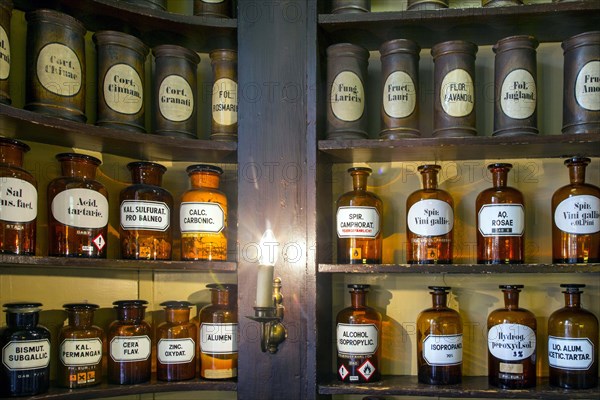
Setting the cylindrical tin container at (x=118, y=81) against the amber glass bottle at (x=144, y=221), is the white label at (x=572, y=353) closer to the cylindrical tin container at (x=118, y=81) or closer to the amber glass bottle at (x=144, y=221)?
the amber glass bottle at (x=144, y=221)

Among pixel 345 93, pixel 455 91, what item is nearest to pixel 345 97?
pixel 345 93

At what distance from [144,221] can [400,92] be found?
0.71 meters

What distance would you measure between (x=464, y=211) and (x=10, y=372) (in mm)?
1195

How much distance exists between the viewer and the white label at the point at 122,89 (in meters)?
1.54

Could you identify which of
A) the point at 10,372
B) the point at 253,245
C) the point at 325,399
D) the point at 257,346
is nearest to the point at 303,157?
the point at 253,245

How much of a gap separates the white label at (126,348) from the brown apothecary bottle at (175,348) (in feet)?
0.19

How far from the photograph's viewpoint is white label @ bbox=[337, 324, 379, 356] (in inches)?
62.4

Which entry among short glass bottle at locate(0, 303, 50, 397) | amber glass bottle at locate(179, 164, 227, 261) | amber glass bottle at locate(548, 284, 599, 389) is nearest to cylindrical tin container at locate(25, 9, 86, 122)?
amber glass bottle at locate(179, 164, 227, 261)

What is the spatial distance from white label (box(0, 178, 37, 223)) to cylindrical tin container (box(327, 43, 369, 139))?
0.72 metres

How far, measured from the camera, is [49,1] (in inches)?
60.0

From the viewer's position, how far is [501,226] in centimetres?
154

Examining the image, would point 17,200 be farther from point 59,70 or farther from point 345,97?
point 345,97

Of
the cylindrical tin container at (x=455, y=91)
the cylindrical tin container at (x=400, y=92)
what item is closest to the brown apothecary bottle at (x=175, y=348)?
the cylindrical tin container at (x=400, y=92)

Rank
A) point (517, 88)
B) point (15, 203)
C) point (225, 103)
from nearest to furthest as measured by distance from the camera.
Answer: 1. point (15, 203)
2. point (517, 88)
3. point (225, 103)
